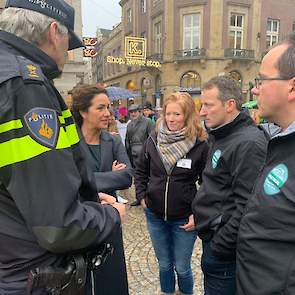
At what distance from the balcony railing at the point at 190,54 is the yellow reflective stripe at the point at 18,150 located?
2680cm

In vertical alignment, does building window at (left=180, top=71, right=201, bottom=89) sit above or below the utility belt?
above

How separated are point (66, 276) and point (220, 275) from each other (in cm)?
133

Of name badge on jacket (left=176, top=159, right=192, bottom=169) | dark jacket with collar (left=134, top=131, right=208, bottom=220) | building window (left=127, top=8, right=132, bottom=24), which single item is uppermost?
building window (left=127, top=8, right=132, bottom=24)

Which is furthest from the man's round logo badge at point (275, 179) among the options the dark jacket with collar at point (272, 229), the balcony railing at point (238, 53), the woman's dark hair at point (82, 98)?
the balcony railing at point (238, 53)

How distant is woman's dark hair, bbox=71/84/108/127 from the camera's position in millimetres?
2730

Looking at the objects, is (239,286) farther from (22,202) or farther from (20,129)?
(20,129)

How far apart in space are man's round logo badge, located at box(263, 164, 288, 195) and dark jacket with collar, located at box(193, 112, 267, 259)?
50cm

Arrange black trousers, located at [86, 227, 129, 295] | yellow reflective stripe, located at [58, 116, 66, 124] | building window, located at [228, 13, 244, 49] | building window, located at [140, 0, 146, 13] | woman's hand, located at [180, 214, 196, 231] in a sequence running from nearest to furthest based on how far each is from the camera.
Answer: yellow reflective stripe, located at [58, 116, 66, 124] < black trousers, located at [86, 227, 129, 295] < woman's hand, located at [180, 214, 196, 231] < building window, located at [228, 13, 244, 49] < building window, located at [140, 0, 146, 13]

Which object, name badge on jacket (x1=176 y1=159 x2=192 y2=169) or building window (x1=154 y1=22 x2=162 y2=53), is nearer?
name badge on jacket (x1=176 y1=159 x2=192 y2=169)

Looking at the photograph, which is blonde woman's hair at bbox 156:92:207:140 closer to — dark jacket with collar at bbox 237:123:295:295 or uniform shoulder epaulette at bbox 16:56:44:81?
dark jacket with collar at bbox 237:123:295:295

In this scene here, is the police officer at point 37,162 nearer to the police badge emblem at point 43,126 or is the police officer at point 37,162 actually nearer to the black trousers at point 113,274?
the police badge emblem at point 43,126

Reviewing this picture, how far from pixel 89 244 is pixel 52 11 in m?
1.05

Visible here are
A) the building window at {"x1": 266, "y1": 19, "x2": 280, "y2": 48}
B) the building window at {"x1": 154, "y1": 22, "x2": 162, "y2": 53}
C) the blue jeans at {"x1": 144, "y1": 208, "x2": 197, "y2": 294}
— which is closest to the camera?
the blue jeans at {"x1": 144, "y1": 208, "x2": 197, "y2": 294}

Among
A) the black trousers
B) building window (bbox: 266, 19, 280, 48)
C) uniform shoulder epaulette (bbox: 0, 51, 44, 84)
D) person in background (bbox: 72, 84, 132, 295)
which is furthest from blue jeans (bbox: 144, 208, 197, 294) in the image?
building window (bbox: 266, 19, 280, 48)
